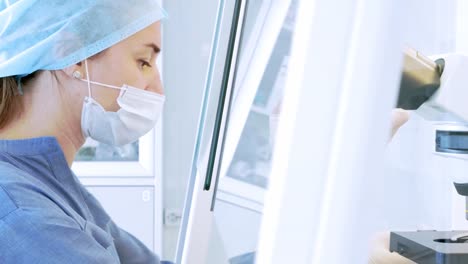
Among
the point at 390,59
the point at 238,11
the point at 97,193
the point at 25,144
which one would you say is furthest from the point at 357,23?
the point at 97,193

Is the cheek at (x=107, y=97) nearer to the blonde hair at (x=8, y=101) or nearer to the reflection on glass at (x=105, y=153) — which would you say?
the blonde hair at (x=8, y=101)

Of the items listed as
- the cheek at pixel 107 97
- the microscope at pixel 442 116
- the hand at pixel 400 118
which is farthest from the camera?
the cheek at pixel 107 97

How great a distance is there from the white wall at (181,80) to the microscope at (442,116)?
6.48ft

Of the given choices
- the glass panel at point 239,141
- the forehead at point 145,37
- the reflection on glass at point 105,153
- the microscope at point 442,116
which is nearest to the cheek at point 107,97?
the forehead at point 145,37

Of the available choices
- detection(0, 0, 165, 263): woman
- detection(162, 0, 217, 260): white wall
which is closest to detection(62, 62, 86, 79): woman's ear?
detection(0, 0, 165, 263): woman

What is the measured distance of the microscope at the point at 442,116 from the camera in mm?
418

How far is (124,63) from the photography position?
3.21 feet

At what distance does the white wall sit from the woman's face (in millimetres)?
1385

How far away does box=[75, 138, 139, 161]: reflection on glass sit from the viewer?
2527mm

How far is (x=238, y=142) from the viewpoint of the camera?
991mm

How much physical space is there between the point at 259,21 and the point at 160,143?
1.52 m

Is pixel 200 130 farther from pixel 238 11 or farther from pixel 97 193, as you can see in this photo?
pixel 97 193

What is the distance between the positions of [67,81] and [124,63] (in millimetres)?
123

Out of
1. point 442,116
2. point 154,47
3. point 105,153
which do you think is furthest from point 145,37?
point 105,153
